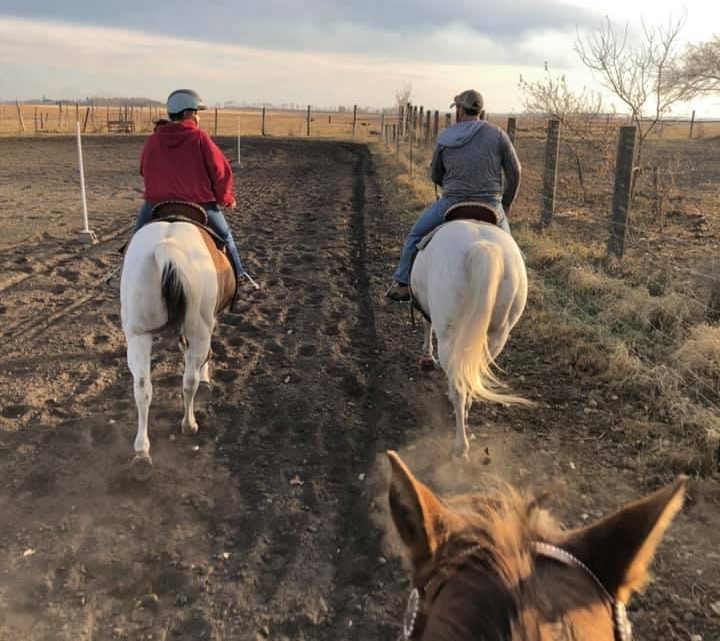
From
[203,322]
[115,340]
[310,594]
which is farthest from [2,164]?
[310,594]

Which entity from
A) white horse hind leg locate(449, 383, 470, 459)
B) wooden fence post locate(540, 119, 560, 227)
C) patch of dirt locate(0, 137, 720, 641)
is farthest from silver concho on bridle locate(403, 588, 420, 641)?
wooden fence post locate(540, 119, 560, 227)

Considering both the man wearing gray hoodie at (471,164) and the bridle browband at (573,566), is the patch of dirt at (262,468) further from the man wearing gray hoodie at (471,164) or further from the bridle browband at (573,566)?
the bridle browband at (573,566)

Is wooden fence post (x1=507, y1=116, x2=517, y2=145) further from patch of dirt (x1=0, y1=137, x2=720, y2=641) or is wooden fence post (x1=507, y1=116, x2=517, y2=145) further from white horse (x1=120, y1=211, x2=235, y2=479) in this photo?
white horse (x1=120, y1=211, x2=235, y2=479)

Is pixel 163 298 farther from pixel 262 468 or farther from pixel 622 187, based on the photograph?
pixel 622 187

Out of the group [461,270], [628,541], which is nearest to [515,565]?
[628,541]

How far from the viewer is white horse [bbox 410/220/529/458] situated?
447cm

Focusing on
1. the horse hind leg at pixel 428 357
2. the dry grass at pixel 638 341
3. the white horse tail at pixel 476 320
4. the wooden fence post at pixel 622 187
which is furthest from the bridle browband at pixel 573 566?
the wooden fence post at pixel 622 187

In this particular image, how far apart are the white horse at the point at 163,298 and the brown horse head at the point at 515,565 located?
3.29 m

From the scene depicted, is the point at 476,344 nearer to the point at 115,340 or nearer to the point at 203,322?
the point at 203,322

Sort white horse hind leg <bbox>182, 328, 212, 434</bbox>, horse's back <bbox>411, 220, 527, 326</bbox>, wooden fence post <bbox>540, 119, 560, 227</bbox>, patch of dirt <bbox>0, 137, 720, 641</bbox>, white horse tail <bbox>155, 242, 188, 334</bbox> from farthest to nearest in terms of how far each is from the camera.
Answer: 1. wooden fence post <bbox>540, 119, 560, 227</bbox>
2. white horse hind leg <bbox>182, 328, 212, 434</bbox>
3. horse's back <bbox>411, 220, 527, 326</bbox>
4. white horse tail <bbox>155, 242, 188, 334</bbox>
5. patch of dirt <bbox>0, 137, 720, 641</bbox>

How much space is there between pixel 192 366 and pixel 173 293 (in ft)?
2.42

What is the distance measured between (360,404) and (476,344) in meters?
1.45

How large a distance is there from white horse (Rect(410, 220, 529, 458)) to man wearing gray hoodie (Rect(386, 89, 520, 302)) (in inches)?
30.0

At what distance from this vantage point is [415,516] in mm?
A: 1377
